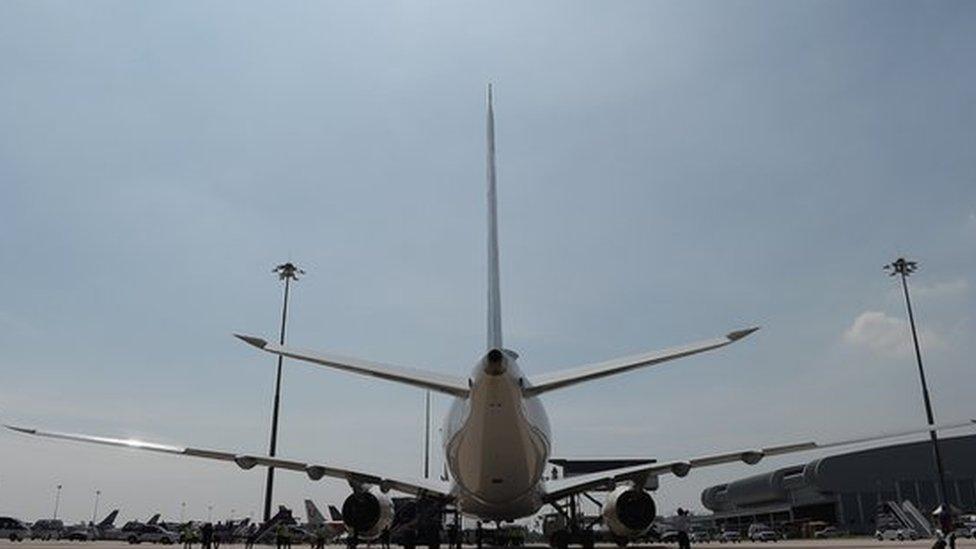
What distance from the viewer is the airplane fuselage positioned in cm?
1422

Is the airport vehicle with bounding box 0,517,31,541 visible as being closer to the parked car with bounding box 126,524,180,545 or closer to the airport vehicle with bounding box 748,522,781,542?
the parked car with bounding box 126,524,180,545

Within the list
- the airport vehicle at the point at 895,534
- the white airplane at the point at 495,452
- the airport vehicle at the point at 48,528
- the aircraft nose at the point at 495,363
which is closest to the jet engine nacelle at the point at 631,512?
the white airplane at the point at 495,452

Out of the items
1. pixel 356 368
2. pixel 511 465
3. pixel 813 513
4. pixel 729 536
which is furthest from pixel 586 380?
pixel 813 513

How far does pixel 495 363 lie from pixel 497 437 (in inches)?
78.0

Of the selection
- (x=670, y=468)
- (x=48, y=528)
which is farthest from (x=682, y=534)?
(x=48, y=528)

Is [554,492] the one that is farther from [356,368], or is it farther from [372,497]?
[356,368]

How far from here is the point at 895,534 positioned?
5541 cm

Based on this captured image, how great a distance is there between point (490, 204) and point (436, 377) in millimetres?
5082

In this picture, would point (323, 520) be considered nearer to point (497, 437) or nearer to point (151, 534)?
point (151, 534)

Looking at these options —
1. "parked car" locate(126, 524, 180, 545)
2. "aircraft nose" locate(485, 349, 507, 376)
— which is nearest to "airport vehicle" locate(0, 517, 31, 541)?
"parked car" locate(126, 524, 180, 545)

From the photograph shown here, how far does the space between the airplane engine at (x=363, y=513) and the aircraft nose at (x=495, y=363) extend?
32.9 feet

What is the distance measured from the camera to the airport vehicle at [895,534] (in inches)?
2060

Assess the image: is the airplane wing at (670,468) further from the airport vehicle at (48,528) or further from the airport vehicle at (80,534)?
the airport vehicle at (48,528)

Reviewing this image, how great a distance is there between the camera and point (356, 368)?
13312 millimetres
